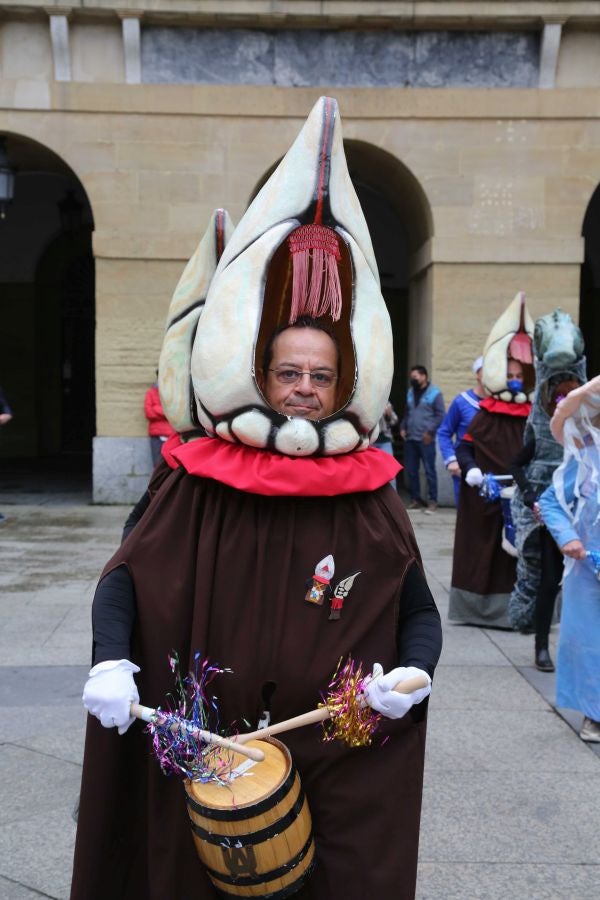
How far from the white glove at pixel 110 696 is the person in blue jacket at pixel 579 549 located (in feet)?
9.46

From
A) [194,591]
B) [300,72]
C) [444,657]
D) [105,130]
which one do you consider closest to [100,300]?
[105,130]

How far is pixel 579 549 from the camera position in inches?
179

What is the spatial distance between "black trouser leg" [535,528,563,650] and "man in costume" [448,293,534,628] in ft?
3.09

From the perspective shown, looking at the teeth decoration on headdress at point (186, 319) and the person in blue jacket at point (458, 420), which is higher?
the teeth decoration on headdress at point (186, 319)

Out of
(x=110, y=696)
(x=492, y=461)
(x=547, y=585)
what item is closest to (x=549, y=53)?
(x=492, y=461)

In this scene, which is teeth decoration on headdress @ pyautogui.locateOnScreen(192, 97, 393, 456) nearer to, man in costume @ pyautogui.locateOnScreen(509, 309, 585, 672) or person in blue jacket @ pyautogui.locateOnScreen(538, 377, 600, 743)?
person in blue jacket @ pyautogui.locateOnScreen(538, 377, 600, 743)

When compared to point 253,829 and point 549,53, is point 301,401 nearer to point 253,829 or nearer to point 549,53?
point 253,829

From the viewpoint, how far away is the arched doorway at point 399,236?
12398 millimetres

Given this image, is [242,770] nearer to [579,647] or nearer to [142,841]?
[142,841]

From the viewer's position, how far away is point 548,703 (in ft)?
16.9

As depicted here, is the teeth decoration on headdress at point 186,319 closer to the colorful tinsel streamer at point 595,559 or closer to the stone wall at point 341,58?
the colorful tinsel streamer at point 595,559

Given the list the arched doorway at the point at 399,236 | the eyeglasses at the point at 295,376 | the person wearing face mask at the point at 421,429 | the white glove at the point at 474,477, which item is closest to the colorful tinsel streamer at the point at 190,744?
the eyeglasses at the point at 295,376

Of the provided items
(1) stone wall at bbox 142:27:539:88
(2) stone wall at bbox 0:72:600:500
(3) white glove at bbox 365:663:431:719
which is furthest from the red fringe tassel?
(1) stone wall at bbox 142:27:539:88

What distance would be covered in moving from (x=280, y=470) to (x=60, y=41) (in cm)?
1090
